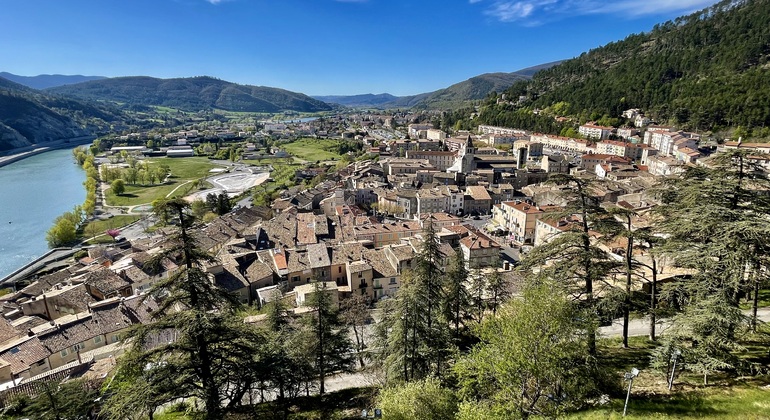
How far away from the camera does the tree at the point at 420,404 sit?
10.9m

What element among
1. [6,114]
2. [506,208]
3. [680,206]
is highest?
[6,114]

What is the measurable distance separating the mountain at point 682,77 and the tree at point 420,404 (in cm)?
10676

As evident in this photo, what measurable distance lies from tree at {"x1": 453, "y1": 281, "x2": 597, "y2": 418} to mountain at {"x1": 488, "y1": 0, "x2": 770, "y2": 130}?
342ft

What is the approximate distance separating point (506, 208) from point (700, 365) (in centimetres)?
4107

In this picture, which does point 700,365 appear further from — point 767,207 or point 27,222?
point 27,222

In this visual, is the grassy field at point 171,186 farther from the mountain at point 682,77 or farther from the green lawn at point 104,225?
the mountain at point 682,77

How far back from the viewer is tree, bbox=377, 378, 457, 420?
10906 millimetres

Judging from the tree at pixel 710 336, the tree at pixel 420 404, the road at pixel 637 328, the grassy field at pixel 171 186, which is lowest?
the grassy field at pixel 171 186

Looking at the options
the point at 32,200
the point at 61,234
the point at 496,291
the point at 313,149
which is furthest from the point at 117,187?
the point at 496,291

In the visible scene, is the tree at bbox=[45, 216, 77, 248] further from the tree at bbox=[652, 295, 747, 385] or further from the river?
the tree at bbox=[652, 295, 747, 385]

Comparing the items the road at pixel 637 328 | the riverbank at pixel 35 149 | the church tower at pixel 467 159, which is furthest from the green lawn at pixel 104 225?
the riverbank at pixel 35 149

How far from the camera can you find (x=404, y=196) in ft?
199

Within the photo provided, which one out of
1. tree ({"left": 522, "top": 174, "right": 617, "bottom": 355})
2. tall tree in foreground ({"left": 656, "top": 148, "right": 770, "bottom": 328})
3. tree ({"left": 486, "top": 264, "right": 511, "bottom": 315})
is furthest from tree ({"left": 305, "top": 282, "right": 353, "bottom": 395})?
tall tree in foreground ({"left": 656, "top": 148, "right": 770, "bottom": 328})

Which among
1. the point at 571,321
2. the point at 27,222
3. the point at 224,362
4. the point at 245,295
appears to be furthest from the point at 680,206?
the point at 27,222
